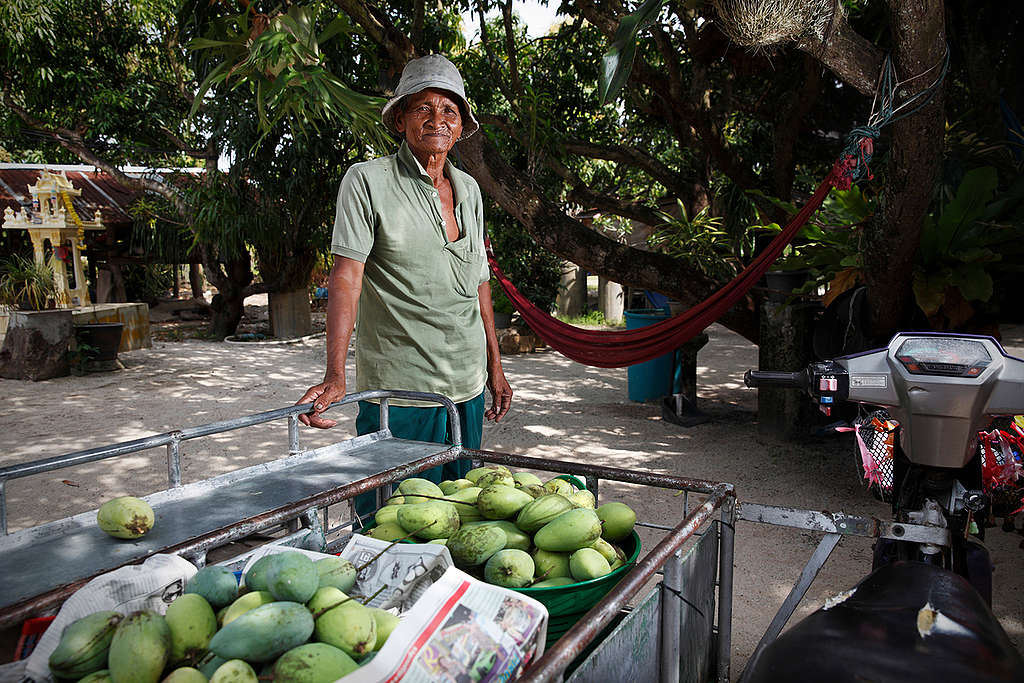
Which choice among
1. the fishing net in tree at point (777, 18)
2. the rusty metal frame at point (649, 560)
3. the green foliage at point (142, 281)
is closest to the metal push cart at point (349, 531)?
the rusty metal frame at point (649, 560)

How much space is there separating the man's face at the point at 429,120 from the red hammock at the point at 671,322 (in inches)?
45.0

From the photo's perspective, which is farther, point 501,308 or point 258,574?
point 501,308

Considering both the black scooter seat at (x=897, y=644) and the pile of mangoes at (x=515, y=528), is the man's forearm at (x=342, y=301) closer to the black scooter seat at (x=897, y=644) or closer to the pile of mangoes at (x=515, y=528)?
the pile of mangoes at (x=515, y=528)

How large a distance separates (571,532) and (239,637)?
1.79 ft

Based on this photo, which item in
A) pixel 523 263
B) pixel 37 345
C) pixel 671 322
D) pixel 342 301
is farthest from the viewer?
pixel 523 263

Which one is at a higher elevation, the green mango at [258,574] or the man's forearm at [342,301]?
the man's forearm at [342,301]

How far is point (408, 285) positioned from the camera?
2.10 meters

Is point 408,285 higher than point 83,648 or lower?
higher

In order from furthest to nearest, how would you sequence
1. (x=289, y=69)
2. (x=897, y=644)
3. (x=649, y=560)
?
(x=289, y=69) < (x=649, y=560) < (x=897, y=644)

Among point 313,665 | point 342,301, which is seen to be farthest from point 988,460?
point 313,665

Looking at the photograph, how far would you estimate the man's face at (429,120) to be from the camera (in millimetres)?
2098

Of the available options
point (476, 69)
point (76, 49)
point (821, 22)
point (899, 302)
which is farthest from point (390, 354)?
point (76, 49)

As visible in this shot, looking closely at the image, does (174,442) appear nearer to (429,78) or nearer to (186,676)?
(186,676)

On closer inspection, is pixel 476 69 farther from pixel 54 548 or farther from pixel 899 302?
pixel 54 548
